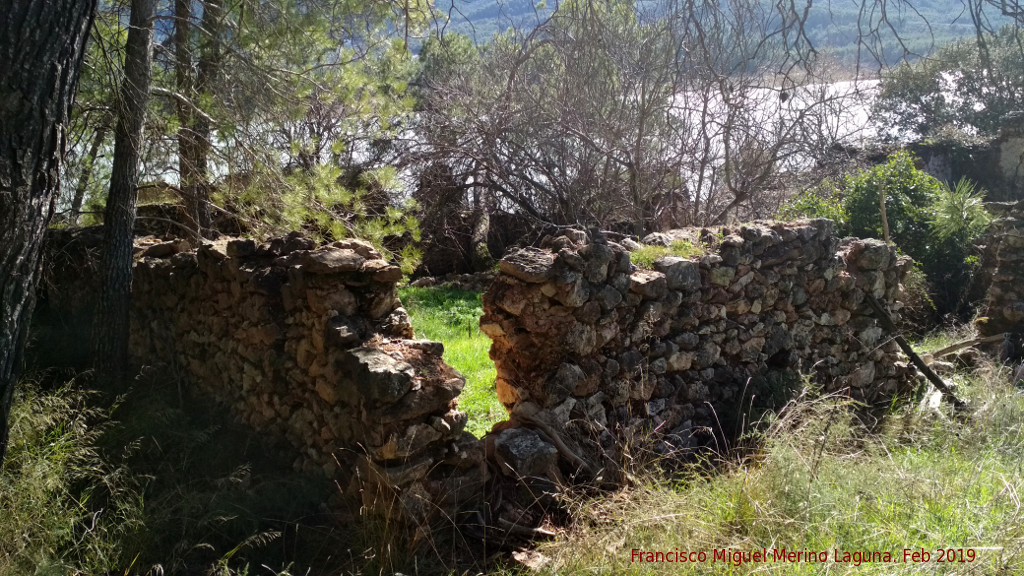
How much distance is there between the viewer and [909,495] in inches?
141

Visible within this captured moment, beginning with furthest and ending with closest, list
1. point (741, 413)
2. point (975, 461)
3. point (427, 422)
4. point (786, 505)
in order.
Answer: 1. point (741, 413)
2. point (975, 461)
3. point (427, 422)
4. point (786, 505)

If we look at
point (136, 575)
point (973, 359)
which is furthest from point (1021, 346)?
point (136, 575)

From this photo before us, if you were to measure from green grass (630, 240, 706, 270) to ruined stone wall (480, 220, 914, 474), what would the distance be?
114mm

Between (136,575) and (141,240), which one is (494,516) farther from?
(141,240)

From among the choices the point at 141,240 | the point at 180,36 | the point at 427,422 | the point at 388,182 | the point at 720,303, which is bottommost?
the point at 427,422

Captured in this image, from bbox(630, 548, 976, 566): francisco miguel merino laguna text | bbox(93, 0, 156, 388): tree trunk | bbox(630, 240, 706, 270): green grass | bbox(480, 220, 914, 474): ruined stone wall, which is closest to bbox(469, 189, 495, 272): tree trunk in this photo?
bbox(480, 220, 914, 474): ruined stone wall

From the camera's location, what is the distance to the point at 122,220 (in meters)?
5.59

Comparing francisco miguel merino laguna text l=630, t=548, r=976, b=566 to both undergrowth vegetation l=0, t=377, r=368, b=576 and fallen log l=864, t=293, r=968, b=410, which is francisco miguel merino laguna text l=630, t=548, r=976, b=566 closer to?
undergrowth vegetation l=0, t=377, r=368, b=576

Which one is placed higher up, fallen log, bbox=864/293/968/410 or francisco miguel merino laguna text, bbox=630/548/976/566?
fallen log, bbox=864/293/968/410

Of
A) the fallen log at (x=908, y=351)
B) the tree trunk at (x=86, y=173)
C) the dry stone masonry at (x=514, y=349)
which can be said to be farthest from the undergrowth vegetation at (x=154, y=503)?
the fallen log at (x=908, y=351)

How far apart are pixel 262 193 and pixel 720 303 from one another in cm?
373

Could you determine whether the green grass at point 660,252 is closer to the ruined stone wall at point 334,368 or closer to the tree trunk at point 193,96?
the ruined stone wall at point 334,368

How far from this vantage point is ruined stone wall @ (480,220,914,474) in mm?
4613

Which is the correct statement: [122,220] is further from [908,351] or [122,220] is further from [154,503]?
[908,351]
